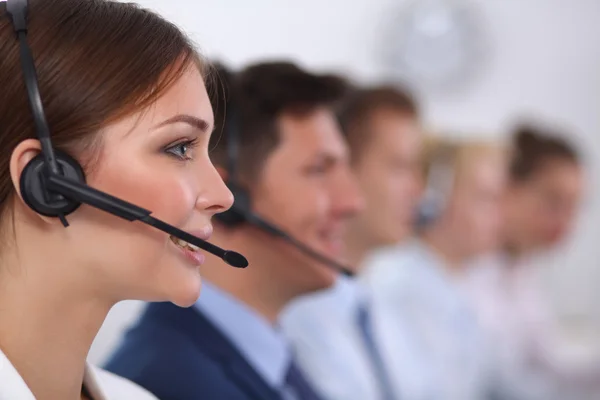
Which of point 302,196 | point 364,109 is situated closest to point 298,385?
point 302,196

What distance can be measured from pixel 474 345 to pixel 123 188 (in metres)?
1.95

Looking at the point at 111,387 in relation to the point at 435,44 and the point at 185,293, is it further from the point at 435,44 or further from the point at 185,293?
the point at 435,44

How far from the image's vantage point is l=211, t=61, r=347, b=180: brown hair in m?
Answer: 1.14

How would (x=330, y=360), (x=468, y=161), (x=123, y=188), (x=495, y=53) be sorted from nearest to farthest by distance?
(x=123, y=188)
(x=330, y=360)
(x=468, y=161)
(x=495, y=53)

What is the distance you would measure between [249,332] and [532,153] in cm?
189

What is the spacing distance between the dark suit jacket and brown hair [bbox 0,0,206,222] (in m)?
0.32

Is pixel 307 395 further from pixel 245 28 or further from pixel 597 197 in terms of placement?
pixel 597 197

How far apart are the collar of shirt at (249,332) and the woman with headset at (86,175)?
14.4 inches

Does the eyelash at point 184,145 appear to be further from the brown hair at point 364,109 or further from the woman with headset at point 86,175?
the brown hair at point 364,109

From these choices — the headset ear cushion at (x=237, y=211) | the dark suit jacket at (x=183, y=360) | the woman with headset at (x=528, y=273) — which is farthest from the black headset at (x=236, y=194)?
the woman with headset at (x=528, y=273)

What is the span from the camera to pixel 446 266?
241cm

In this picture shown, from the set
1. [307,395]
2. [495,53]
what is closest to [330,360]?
[307,395]

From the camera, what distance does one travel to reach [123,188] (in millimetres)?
626

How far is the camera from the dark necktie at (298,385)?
3.84 ft
